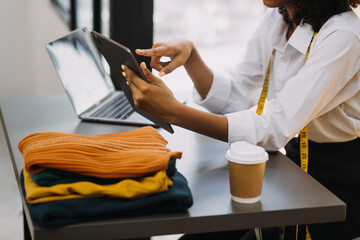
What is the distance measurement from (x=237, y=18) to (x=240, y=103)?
221 centimetres

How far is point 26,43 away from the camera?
311 centimetres

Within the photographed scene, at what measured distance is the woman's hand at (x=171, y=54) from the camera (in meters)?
1.38

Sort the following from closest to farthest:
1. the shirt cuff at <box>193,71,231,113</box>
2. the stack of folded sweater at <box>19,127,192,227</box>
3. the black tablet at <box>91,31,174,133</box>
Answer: the stack of folded sweater at <box>19,127,192,227</box> < the black tablet at <box>91,31,174,133</box> < the shirt cuff at <box>193,71,231,113</box>

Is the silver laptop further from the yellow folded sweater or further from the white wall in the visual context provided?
the white wall

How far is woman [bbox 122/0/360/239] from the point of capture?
1183mm

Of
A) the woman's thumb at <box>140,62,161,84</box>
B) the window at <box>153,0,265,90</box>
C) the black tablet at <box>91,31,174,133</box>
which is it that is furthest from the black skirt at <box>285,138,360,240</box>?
the window at <box>153,0,265,90</box>

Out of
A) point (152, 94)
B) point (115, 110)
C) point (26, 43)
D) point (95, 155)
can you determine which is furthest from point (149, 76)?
point (26, 43)

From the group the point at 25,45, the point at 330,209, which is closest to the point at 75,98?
the point at 330,209

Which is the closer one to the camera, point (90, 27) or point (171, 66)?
point (171, 66)

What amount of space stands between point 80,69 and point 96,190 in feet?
2.79

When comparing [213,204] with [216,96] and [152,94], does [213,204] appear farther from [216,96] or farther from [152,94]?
[216,96]

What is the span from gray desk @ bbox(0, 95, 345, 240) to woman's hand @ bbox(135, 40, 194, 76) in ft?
0.69

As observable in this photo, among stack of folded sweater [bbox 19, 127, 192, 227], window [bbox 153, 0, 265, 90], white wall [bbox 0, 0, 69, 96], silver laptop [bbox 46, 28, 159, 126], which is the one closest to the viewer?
stack of folded sweater [bbox 19, 127, 192, 227]

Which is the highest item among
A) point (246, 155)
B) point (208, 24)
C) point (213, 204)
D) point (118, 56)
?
point (118, 56)
